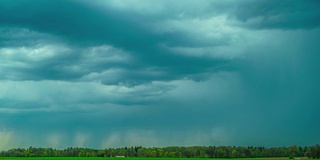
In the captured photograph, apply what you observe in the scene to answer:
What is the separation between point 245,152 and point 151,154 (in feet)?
150

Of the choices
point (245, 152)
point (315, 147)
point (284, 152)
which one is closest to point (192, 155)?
point (245, 152)

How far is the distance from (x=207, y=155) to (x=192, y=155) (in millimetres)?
8385

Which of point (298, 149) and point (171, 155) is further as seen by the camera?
point (171, 155)

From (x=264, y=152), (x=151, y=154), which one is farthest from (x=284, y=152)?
(x=151, y=154)

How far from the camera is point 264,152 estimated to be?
640ft

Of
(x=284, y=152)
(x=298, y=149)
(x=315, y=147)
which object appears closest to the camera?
(x=315, y=147)

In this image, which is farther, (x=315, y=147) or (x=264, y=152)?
(x=264, y=152)

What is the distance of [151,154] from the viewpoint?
198625 millimetres

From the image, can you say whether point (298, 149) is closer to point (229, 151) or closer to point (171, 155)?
point (229, 151)

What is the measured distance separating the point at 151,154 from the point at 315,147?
89895 mm

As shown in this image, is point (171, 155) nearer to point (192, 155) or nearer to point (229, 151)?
point (192, 155)

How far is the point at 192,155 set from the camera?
197 meters

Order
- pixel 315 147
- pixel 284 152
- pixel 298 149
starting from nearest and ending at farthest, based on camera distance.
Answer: pixel 315 147, pixel 298 149, pixel 284 152

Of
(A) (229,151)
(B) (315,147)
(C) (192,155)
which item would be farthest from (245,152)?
(B) (315,147)
